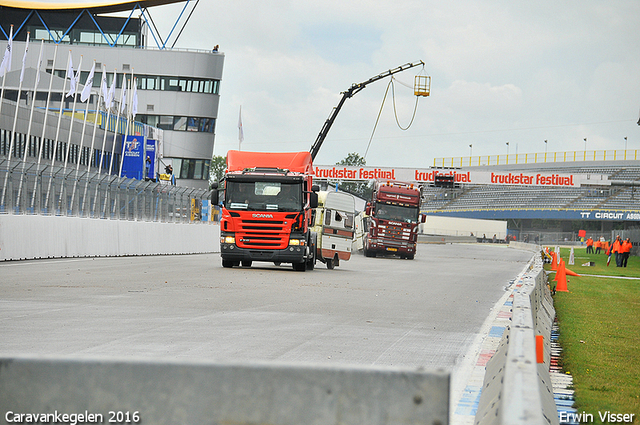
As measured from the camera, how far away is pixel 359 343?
8438mm

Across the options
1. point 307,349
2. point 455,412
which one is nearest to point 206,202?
point 307,349

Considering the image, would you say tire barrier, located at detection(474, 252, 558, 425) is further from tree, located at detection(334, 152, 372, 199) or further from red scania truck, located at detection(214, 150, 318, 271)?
tree, located at detection(334, 152, 372, 199)

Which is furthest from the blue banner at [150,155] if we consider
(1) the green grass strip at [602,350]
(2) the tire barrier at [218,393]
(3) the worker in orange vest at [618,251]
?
(2) the tire barrier at [218,393]

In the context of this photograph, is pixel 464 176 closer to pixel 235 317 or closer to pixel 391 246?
pixel 391 246

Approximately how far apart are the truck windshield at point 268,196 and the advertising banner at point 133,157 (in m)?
40.0

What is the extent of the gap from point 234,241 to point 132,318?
41.3ft

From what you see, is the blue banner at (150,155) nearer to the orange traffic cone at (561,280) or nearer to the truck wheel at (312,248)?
the truck wheel at (312,248)

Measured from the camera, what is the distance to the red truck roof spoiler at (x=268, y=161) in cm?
2309

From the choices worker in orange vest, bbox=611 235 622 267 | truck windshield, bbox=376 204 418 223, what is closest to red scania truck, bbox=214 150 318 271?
truck windshield, bbox=376 204 418 223

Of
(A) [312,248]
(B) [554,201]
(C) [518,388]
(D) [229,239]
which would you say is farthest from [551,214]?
(C) [518,388]

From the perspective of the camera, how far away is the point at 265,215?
22422mm

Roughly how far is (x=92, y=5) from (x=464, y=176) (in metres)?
35.3

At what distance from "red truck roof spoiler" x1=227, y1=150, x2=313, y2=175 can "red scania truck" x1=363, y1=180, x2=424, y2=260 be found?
19.1 m

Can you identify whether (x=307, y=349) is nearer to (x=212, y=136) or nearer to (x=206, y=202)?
(x=206, y=202)
